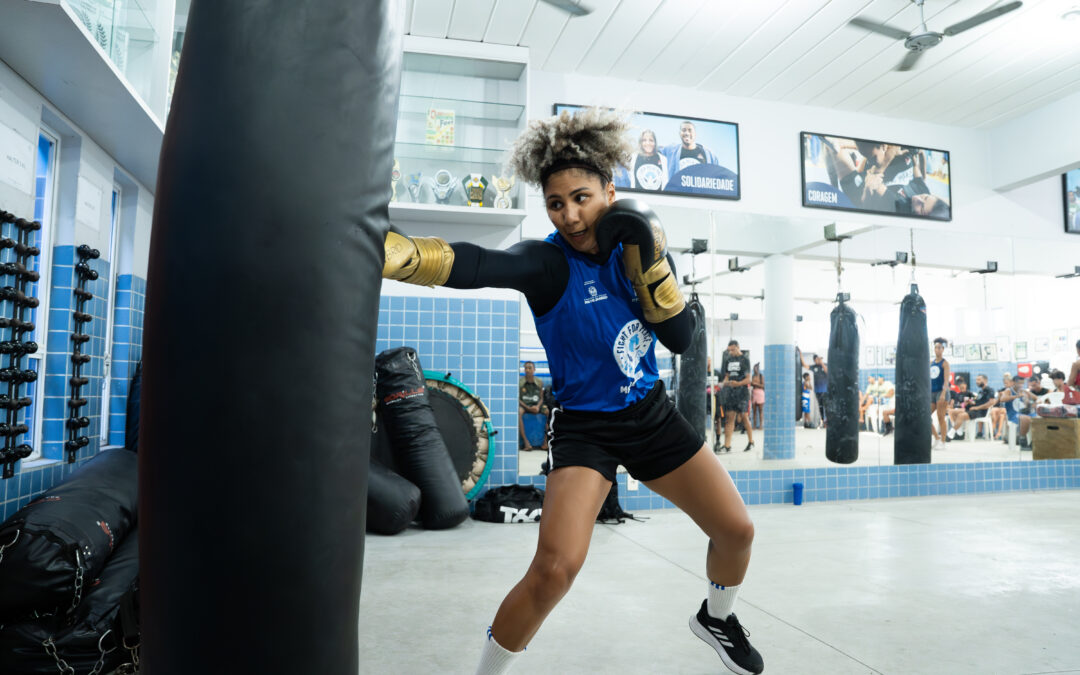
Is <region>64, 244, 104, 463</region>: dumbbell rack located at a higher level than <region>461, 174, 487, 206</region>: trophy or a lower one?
lower

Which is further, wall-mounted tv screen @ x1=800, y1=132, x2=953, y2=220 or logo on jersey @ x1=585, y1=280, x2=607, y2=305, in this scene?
wall-mounted tv screen @ x1=800, y1=132, x2=953, y2=220

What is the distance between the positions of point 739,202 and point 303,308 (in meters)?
5.70

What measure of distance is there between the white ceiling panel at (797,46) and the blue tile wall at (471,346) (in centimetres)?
204

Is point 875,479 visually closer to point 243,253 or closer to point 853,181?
point 853,181

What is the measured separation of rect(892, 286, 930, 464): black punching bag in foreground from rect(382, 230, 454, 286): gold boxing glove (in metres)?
5.49

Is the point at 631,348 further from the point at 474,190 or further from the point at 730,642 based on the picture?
the point at 474,190

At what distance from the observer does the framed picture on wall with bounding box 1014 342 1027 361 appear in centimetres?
650

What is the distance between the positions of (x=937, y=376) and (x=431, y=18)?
5303mm

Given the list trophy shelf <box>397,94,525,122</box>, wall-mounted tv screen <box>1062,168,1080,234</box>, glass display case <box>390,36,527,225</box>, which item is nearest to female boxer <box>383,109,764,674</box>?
glass display case <box>390,36,527,225</box>

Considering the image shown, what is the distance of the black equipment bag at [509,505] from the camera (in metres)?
4.62

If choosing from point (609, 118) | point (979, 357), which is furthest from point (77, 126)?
point (979, 357)

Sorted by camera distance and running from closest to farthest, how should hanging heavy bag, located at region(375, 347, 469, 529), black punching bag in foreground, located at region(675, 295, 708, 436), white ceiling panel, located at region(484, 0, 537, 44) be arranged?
hanging heavy bag, located at region(375, 347, 469, 529)
white ceiling panel, located at region(484, 0, 537, 44)
black punching bag in foreground, located at region(675, 295, 708, 436)

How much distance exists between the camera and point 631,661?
214 centimetres

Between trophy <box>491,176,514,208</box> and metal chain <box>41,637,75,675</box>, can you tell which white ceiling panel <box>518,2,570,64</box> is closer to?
trophy <box>491,176,514,208</box>
